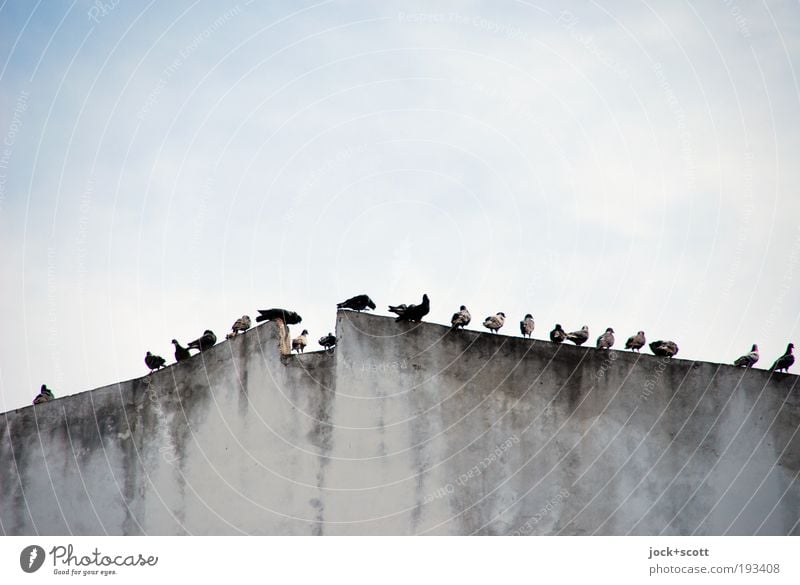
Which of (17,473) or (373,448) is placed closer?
(373,448)

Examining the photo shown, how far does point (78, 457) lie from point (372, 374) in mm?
5258

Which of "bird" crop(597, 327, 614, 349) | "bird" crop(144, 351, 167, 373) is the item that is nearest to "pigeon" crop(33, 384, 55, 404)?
"bird" crop(144, 351, 167, 373)

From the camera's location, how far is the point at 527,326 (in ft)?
79.6

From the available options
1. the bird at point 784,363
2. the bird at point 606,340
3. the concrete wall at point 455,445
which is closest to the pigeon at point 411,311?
the concrete wall at point 455,445

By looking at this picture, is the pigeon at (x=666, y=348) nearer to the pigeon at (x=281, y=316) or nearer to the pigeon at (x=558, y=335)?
the pigeon at (x=558, y=335)

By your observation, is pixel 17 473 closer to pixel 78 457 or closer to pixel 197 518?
pixel 78 457

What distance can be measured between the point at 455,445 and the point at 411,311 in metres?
2.29

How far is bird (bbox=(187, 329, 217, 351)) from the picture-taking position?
2527cm

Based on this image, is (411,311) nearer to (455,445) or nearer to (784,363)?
(455,445)

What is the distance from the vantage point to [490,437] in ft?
76.3

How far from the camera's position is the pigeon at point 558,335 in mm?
24712

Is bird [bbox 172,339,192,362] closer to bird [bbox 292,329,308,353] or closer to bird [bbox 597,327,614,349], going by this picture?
bird [bbox 292,329,308,353]

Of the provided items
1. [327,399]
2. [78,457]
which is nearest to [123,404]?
[78,457]

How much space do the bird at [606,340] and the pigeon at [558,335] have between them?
33.7 inches
